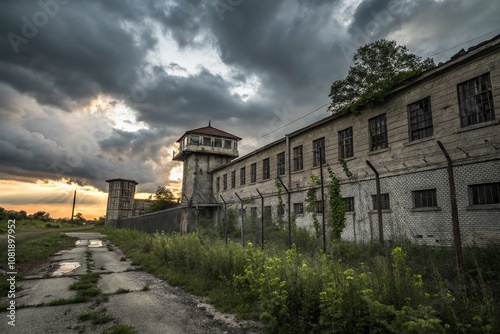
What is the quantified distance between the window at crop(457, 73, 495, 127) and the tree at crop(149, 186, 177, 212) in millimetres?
40778

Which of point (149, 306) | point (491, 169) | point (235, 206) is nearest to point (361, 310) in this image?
point (149, 306)

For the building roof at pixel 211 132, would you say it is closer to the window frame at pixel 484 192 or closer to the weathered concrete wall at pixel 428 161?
the weathered concrete wall at pixel 428 161

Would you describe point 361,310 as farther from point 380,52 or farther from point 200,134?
point 200,134

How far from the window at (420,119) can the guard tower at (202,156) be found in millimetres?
24541

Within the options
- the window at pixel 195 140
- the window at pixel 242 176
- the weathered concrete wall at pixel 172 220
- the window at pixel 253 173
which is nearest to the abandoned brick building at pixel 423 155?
the weathered concrete wall at pixel 172 220

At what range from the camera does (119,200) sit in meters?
57.3

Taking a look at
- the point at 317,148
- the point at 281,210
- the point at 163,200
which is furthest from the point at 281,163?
the point at 163,200

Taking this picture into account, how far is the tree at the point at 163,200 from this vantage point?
45344 millimetres

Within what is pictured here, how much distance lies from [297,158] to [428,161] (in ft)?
31.7

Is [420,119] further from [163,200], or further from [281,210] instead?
[163,200]

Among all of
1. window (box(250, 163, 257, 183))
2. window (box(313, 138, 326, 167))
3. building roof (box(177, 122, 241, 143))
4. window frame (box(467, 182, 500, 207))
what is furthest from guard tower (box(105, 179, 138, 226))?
window frame (box(467, 182, 500, 207))

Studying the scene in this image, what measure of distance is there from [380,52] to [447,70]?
6895 millimetres

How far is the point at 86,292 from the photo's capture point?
662 cm

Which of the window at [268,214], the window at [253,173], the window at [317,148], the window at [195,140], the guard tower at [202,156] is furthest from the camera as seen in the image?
the window at [195,140]
